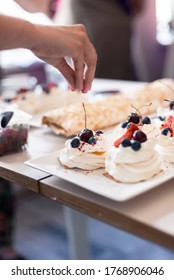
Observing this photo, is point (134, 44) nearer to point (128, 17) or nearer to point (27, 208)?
point (128, 17)

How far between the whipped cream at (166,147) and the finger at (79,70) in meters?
0.30

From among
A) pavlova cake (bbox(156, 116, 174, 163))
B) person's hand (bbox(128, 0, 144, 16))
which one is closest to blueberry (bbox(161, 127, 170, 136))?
pavlova cake (bbox(156, 116, 174, 163))

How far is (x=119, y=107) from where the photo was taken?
4.86ft

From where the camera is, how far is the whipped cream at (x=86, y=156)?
3.36 feet

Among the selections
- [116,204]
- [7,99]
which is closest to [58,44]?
[116,204]

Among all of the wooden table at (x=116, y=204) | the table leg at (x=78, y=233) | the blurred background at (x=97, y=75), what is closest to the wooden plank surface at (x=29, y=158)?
the wooden table at (x=116, y=204)

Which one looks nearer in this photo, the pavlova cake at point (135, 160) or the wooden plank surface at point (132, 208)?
the wooden plank surface at point (132, 208)

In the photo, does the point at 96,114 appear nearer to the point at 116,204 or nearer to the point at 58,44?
the point at 58,44

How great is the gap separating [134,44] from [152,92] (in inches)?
106

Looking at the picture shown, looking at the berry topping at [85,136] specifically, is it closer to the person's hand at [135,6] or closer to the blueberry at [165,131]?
the blueberry at [165,131]

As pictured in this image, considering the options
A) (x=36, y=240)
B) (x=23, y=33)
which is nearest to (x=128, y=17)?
(x=36, y=240)

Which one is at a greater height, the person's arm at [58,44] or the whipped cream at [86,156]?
the person's arm at [58,44]

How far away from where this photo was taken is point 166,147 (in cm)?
104

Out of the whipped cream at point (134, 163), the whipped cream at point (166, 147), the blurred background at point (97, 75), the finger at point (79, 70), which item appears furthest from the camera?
the blurred background at point (97, 75)
